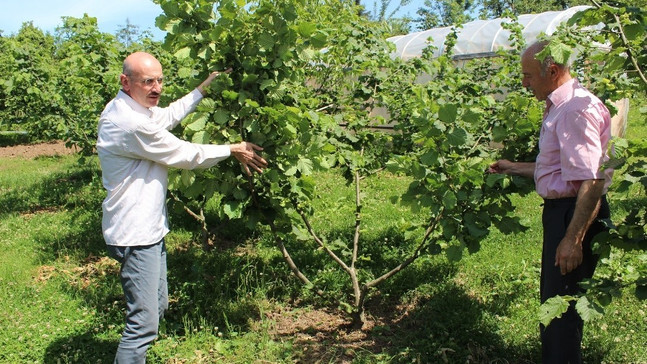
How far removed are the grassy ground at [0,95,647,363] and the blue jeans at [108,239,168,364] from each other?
0.64 m

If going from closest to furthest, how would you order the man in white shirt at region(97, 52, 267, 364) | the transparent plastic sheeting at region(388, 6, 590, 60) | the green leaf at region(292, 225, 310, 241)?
the man in white shirt at region(97, 52, 267, 364)
the green leaf at region(292, 225, 310, 241)
the transparent plastic sheeting at region(388, 6, 590, 60)

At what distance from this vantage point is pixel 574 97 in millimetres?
2455

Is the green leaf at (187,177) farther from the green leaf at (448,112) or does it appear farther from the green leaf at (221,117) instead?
the green leaf at (448,112)

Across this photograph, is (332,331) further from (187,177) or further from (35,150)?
(35,150)

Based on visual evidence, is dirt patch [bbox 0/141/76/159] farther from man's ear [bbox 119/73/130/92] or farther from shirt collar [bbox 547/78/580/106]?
shirt collar [bbox 547/78/580/106]

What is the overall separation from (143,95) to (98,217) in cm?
401

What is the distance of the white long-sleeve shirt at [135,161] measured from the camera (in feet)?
9.09

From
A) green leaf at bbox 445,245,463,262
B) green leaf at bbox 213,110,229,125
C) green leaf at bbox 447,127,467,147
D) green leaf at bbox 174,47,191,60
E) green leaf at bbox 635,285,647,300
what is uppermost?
green leaf at bbox 174,47,191,60

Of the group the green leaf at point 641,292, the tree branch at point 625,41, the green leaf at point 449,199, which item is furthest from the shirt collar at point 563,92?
the green leaf at point 641,292

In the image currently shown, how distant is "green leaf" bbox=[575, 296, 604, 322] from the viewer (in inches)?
78.2

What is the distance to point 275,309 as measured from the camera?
412 cm

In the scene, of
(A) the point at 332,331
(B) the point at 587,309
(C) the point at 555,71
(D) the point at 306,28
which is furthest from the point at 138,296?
(C) the point at 555,71

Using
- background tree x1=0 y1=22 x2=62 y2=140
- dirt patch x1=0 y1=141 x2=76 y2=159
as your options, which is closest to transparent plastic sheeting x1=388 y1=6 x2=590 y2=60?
background tree x1=0 y1=22 x2=62 y2=140

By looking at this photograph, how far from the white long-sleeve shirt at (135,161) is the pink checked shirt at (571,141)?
1691 millimetres
